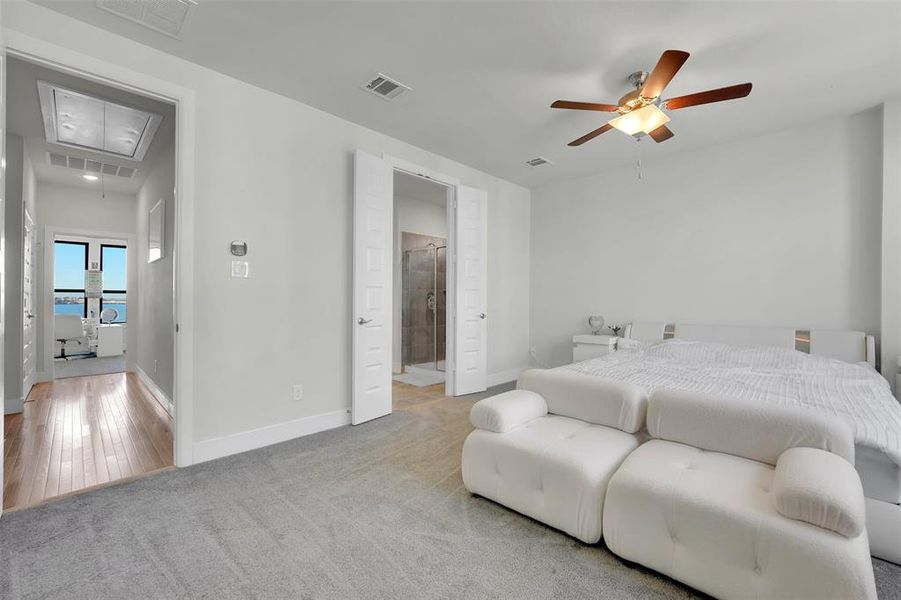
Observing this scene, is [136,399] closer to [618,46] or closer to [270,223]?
[270,223]

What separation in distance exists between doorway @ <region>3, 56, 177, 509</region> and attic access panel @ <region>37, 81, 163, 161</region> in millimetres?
14

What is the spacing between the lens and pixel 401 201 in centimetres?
604

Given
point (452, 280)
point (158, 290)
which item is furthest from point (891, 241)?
point (158, 290)

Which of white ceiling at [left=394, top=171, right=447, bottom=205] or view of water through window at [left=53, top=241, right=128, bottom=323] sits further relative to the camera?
view of water through window at [left=53, top=241, right=128, bottom=323]

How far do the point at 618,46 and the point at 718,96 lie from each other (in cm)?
68

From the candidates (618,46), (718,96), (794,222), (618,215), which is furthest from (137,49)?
(794,222)

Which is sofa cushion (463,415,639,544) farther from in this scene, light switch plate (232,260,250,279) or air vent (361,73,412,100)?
air vent (361,73,412,100)

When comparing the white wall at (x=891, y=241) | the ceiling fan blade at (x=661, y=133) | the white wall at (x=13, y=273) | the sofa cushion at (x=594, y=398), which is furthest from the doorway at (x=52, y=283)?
the white wall at (x=891, y=241)

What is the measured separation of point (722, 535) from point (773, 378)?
1.86m

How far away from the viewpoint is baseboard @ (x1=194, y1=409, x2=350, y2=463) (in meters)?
2.67

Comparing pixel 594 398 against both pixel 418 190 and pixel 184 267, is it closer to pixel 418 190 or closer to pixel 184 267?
pixel 184 267

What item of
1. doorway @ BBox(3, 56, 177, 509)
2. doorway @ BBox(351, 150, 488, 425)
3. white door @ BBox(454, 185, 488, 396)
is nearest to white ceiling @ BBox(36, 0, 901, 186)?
doorway @ BBox(351, 150, 488, 425)

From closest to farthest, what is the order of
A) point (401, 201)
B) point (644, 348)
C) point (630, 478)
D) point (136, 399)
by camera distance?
1. point (630, 478)
2. point (644, 348)
3. point (136, 399)
4. point (401, 201)

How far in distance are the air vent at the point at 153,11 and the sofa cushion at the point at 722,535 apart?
3298mm
